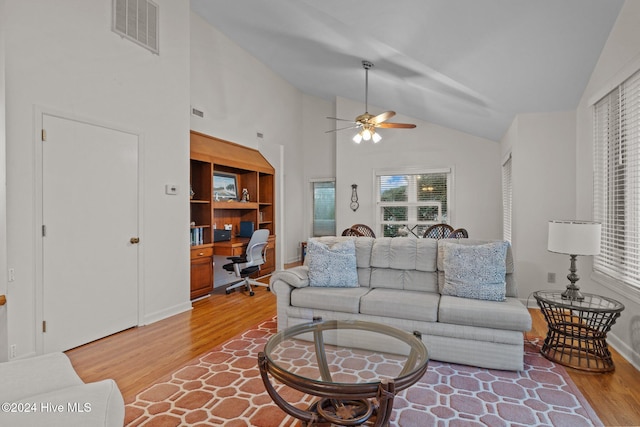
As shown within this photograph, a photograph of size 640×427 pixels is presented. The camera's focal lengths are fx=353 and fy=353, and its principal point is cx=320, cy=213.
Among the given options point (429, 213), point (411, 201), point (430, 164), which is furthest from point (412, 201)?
point (430, 164)

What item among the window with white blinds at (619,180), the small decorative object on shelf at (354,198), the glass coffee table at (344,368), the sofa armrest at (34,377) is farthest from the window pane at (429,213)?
the sofa armrest at (34,377)

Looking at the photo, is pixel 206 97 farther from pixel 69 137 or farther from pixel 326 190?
pixel 326 190

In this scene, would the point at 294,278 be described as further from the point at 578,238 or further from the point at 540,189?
the point at 540,189

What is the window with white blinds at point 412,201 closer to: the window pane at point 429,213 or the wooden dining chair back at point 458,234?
the window pane at point 429,213

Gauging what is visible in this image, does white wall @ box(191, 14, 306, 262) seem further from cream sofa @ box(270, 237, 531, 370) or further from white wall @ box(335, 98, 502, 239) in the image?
cream sofa @ box(270, 237, 531, 370)

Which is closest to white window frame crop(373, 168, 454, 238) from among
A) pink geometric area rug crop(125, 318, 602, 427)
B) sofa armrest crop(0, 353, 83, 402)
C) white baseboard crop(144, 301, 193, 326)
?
white baseboard crop(144, 301, 193, 326)

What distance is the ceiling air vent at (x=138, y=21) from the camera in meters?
3.48

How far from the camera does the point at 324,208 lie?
27.8 ft

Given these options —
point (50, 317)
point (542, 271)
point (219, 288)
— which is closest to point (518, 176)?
point (542, 271)

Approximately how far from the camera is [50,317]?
2963 mm

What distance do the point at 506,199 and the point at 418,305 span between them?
3899 millimetres

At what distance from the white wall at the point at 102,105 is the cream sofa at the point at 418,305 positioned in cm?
158

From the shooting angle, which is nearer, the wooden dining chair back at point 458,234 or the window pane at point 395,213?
the wooden dining chair back at point 458,234

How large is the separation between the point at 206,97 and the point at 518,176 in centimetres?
452
